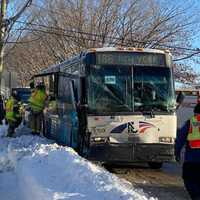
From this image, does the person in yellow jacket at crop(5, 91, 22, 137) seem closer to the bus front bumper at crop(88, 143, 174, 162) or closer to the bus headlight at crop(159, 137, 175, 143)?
the bus front bumper at crop(88, 143, 174, 162)

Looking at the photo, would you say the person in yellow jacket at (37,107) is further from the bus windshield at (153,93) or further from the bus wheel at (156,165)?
the bus windshield at (153,93)

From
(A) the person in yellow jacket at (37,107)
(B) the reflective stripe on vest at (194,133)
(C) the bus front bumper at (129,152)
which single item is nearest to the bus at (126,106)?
(C) the bus front bumper at (129,152)

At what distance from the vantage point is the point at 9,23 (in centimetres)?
A: 3081

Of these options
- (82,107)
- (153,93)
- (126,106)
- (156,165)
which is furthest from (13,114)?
(153,93)

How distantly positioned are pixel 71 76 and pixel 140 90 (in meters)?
2.57

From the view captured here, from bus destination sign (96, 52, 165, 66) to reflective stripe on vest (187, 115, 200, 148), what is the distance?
5383 millimetres

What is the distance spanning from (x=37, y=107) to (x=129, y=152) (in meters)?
7.44

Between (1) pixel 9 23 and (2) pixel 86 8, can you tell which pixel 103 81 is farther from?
(2) pixel 86 8

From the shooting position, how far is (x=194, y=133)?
7895mm

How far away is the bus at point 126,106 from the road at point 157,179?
1.45 ft

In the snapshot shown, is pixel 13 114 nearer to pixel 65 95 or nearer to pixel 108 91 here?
pixel 65 95

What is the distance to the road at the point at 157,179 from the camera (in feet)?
33.7

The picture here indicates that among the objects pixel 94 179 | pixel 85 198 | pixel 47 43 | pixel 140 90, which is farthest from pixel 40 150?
pixel 47 43

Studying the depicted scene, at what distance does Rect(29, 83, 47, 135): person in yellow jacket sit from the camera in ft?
63.4
